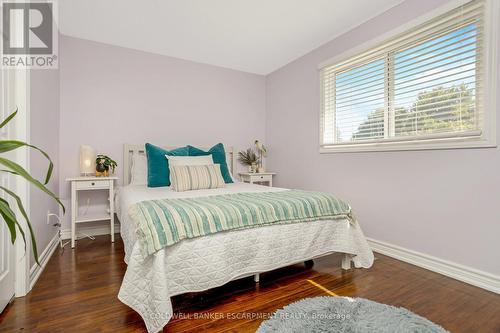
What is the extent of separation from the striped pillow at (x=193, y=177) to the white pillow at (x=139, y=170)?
1.85ft

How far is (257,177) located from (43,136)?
2613 mm

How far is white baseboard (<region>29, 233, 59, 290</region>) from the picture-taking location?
1.90 meters

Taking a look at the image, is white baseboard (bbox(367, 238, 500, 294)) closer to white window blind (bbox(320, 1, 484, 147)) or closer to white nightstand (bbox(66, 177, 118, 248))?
white window blind (bbox(320, 1, 484, 147))

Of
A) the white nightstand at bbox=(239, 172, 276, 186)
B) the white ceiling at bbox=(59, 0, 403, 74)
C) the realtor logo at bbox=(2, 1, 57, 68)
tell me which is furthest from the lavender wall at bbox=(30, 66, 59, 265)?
the white nightstand at bbox=(239, 172, 276, 186)

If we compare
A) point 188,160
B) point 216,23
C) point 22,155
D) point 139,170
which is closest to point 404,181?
point 188,160

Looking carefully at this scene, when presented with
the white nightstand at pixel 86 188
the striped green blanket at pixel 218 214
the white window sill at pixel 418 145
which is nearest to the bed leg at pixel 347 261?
the striped green blanket at pixel 218 214

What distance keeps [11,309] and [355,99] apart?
3450mm

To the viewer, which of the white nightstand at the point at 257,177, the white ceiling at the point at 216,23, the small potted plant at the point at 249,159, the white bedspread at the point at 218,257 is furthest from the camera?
the small potted plant at the point at 249,159

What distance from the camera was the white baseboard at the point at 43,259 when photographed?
1.90 metres

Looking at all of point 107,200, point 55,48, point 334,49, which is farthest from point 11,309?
point 334,49

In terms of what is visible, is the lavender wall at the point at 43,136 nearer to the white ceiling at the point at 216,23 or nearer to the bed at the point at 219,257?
the white ceiling at the point at 216,23

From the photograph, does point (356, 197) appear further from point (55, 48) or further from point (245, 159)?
point (55, 48)

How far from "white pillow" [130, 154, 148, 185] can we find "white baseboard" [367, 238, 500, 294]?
2689 millimetres

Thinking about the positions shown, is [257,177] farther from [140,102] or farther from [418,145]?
[418,145]
